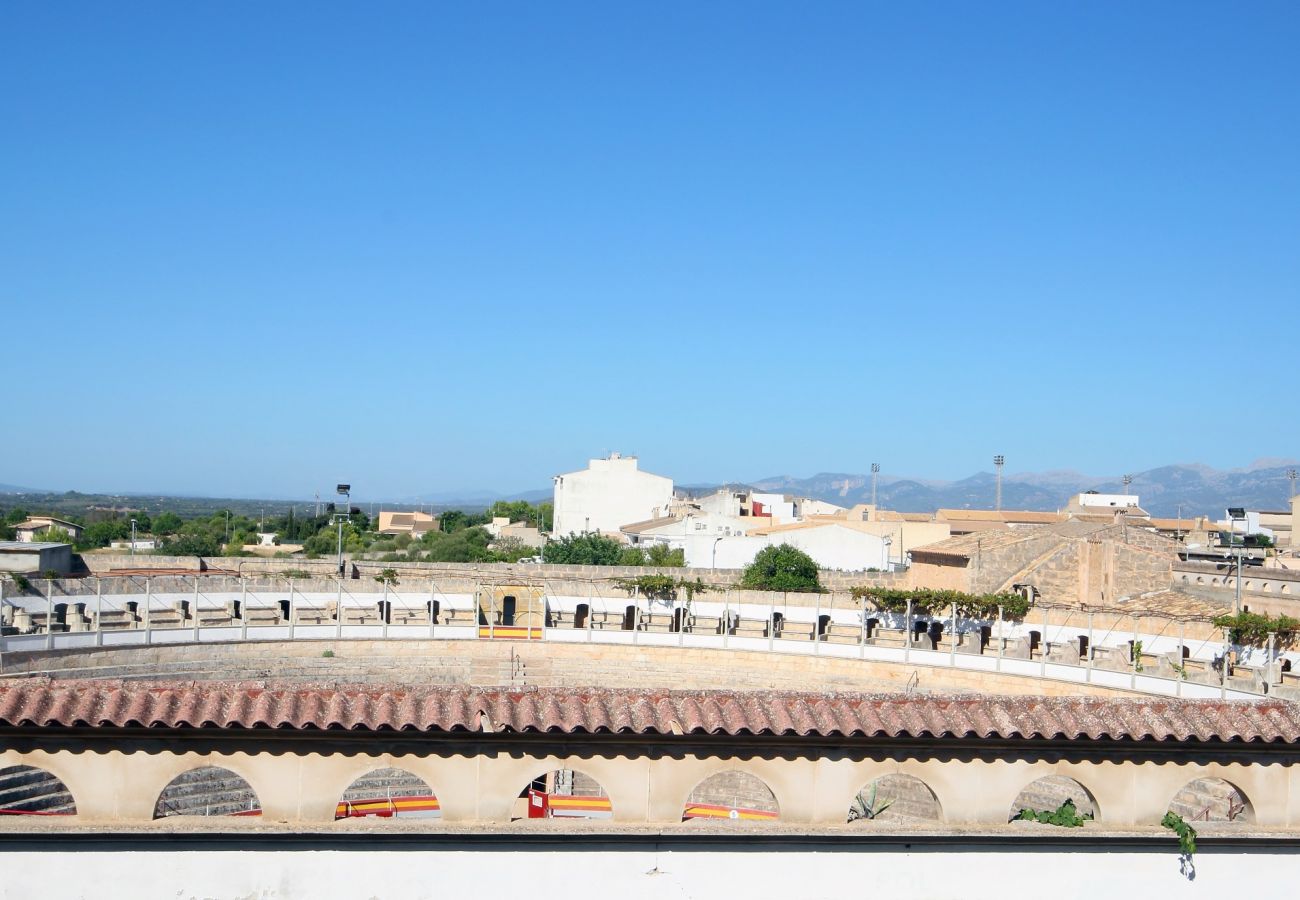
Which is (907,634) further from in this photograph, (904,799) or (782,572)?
(782,572)

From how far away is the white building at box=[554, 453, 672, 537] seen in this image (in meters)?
82.2

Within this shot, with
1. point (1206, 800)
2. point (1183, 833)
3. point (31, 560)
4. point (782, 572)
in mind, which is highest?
point (782, 572)

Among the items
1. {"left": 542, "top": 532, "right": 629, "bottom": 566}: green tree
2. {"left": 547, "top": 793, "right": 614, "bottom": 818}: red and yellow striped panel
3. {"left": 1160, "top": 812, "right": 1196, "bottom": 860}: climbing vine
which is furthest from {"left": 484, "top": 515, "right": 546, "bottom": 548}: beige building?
{"left": 1160, "top": 812, "right": 1196, "bottom": 860}: climbing vine

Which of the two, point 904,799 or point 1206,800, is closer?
point 1206,800

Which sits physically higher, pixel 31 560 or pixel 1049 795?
pixel 31 560

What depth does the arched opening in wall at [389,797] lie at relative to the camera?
21281 millimetres

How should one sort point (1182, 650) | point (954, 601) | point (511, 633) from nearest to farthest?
1. point (1182, 650)
2. point (511, 633)
3. point (954, 601)

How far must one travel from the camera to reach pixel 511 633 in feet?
121

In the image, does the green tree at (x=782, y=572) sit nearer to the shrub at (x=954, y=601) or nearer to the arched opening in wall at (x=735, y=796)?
the shrub at (x=954, y=601)

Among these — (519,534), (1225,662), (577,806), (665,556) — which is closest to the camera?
(577,806)

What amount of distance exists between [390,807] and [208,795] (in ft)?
12.2

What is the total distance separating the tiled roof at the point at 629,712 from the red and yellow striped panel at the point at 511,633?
24.3 meters

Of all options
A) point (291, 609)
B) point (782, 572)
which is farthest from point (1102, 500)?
point (291, 609)
